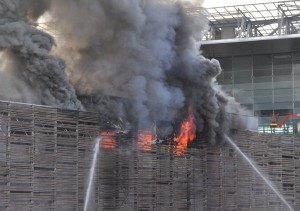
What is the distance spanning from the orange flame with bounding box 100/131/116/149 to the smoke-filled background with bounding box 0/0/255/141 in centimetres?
121

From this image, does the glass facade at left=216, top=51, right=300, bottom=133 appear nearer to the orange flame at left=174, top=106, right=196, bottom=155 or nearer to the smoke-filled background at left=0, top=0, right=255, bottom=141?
the orange flame at left=174, top=106, right=196, bottom=155

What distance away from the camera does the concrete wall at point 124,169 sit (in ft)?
105

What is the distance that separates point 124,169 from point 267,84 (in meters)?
32.7

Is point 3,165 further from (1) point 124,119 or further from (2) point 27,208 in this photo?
(1) point 124,119

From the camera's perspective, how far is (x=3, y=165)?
31.0 meters

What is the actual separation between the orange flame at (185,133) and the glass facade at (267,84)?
82.5 ft

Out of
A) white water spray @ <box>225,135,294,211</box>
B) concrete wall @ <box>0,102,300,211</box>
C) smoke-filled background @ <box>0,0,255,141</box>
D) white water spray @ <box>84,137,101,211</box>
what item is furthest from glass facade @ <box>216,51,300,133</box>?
white water spray @ <box>84,137,101,211</box>

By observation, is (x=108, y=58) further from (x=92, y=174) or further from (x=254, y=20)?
(x=254, y=20)

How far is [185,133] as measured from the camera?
4256cm

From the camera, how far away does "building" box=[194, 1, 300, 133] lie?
218 feet

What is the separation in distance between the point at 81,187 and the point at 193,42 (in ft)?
39.8

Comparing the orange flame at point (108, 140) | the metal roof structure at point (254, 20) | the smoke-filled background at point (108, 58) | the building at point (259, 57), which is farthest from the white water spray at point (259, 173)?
the metal roof structure at point (254, 20)

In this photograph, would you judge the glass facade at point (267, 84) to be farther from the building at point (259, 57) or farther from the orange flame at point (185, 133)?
the orange flame at point (185, 133)

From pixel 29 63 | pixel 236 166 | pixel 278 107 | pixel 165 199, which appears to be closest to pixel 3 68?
pixel 29 63
